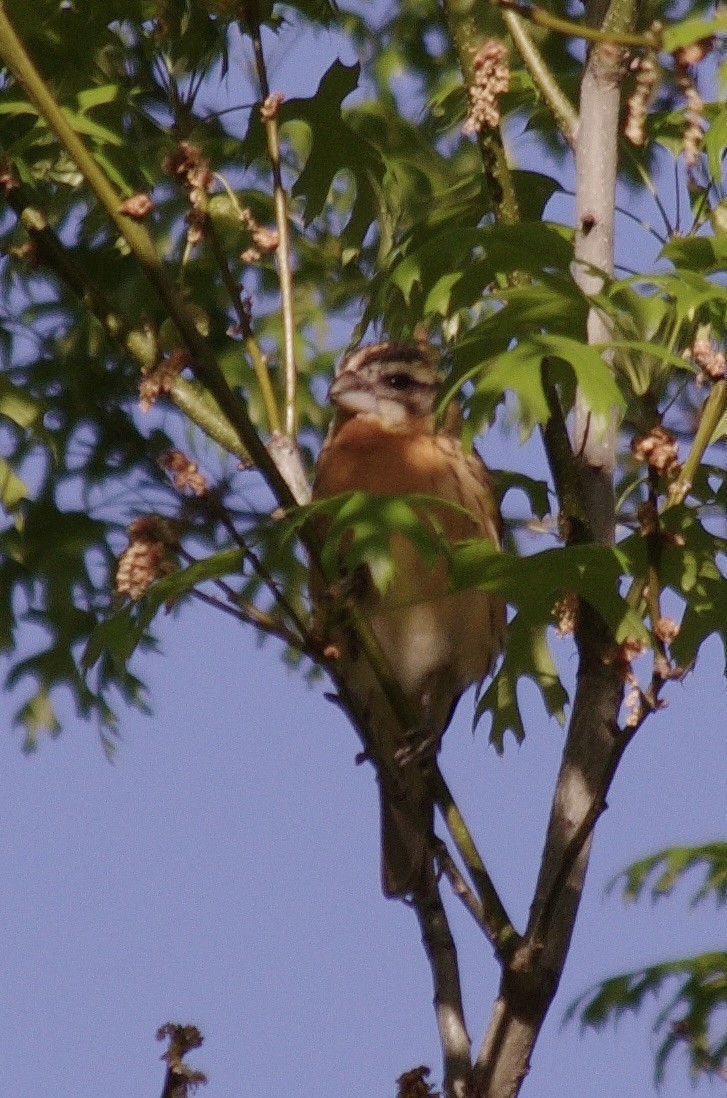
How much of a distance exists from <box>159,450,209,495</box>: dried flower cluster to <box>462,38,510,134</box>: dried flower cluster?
3.58ft

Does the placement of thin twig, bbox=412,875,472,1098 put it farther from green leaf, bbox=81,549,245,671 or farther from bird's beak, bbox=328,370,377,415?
bird's beak, bbox=328,370,377,415

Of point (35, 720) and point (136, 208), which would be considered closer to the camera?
point (136, 208)

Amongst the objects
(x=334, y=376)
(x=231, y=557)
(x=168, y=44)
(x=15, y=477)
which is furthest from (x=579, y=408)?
(x=334, y=376)

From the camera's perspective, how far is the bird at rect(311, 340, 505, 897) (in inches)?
223

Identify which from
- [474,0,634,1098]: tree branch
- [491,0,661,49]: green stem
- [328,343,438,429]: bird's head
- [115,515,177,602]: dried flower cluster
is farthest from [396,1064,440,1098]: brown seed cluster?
[328,343,438,429]: bird's head

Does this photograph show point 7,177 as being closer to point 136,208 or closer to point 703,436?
point 136,208

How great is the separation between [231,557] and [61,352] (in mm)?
2911

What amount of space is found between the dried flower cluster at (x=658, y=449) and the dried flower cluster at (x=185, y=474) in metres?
0.82

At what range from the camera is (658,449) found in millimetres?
3512

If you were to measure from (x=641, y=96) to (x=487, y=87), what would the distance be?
484 mm

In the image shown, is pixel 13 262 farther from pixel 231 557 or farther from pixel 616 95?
pixel 231 557

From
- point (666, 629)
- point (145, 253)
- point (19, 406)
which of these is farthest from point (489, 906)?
point (19, 406)

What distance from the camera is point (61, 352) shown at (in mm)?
6254

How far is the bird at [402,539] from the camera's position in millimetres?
5652
